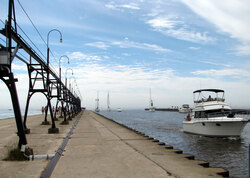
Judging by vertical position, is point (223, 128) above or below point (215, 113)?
below

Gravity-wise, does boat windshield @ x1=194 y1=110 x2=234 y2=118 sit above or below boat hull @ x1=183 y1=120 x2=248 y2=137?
above

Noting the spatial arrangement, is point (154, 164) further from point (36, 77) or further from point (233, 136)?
point (233, 136)

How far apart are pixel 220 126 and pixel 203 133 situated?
8.11 ft

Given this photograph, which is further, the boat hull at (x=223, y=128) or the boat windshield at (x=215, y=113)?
the boat windshield at (x=215, y=113)

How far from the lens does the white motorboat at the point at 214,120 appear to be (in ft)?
79.7

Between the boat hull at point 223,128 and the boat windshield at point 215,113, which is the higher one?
the boat windshield at point 215,113

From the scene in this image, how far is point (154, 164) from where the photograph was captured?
319 inches

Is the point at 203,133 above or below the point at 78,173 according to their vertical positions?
below

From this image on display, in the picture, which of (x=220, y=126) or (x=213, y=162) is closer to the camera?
(x=213, y=162)

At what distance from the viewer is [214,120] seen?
24812mm

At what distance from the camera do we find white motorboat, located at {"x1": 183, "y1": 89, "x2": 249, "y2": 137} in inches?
957

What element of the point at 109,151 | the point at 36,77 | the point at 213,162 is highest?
the point at 36,77

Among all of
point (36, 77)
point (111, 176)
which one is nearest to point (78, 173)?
point (111, 176)

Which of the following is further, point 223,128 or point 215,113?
point 215,113
